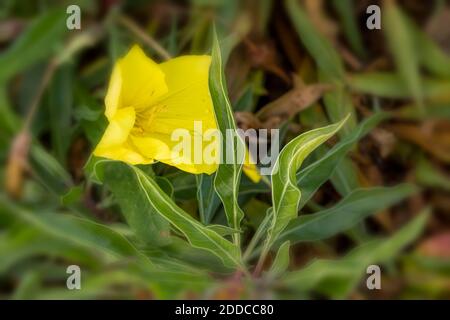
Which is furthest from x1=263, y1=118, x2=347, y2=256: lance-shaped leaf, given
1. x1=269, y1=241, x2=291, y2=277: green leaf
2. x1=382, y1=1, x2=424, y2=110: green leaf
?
x1=382, y1=1, x2=424, y2=110: green leaf

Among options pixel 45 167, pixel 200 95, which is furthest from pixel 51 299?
pixel 200 95

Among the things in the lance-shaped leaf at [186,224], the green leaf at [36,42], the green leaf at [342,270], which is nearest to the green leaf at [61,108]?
the green leaf at [36,42]

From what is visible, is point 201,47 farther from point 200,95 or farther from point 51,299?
point 51,299

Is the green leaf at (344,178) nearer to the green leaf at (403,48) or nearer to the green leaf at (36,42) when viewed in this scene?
the green leaf at (403,48)

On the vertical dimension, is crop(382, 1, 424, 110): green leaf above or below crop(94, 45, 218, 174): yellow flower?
above

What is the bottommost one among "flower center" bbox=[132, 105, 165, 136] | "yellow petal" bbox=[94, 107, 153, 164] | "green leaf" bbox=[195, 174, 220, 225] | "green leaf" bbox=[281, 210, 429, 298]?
"green leaf" bbox=[281, 210, 429, 298]

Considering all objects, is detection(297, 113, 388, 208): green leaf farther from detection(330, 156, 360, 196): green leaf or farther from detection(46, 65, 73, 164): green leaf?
detection(46, 65, 73, 164): green leaf
